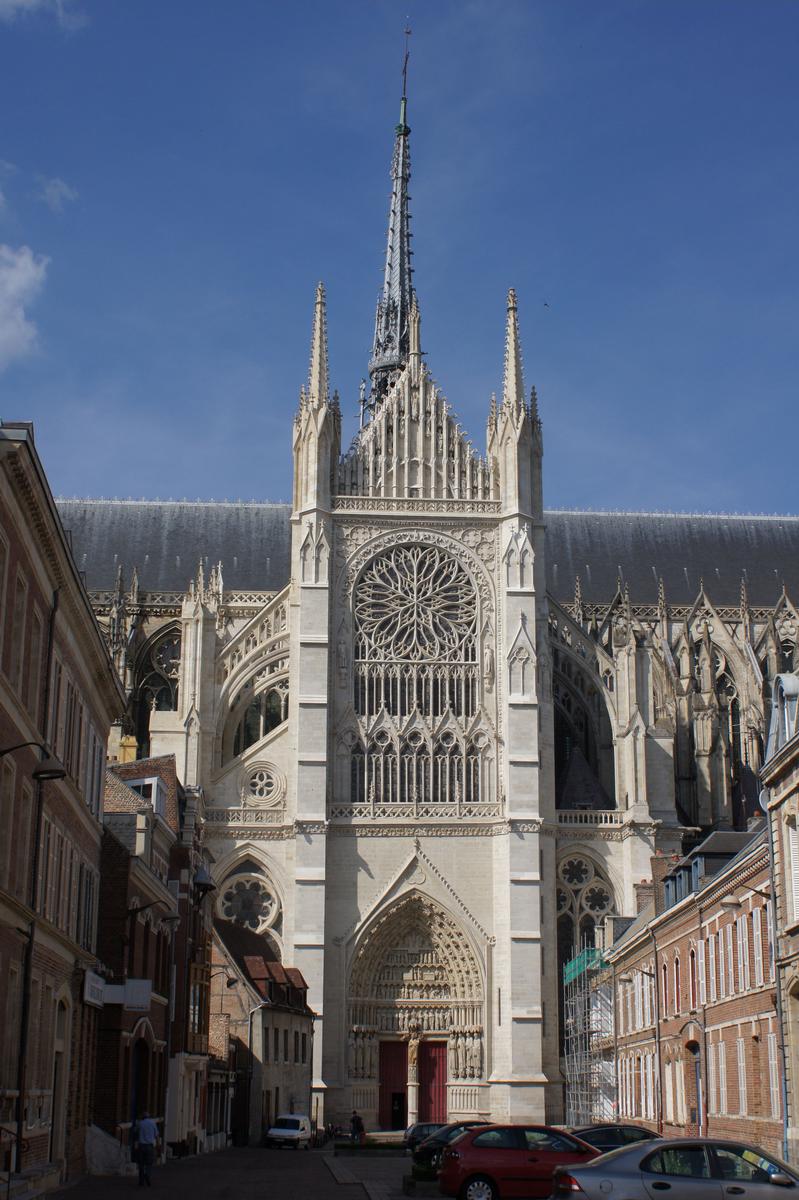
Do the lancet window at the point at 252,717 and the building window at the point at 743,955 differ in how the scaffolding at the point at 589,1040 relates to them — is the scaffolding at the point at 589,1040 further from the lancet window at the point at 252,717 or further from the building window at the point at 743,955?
the building window at the point at 743,955

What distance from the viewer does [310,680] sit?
166ft

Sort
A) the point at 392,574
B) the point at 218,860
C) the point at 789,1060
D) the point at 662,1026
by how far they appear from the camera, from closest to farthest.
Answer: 1. the point at 789,1060
2. the point at 662,1026
3. the point at 218,860
4. the point at 392,574

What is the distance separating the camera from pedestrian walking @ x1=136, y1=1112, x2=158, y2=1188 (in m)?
23.8

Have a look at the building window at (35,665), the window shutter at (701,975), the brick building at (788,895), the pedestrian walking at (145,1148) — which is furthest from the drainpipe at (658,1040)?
the building window at (35,665)

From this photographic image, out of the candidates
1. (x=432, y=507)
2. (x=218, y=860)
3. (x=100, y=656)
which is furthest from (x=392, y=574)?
(x=100, y=656)

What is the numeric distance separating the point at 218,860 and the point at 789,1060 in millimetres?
27381

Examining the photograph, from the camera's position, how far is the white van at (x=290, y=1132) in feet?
132

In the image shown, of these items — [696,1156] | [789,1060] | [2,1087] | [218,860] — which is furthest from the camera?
[218,860]

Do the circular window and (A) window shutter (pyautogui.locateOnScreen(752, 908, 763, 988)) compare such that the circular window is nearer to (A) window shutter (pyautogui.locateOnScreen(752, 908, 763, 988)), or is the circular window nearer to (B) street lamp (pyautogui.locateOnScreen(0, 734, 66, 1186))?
(A) window shutter (pyautogui.locateOnScreen(752, 908, 763, 988))

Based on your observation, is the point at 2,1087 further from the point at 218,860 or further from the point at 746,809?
the point at 746,809

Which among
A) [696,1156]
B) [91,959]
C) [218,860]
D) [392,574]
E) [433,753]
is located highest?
[392,574]

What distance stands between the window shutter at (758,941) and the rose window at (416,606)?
81.9 ft

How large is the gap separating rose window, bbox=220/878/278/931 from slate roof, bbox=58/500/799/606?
16.4 meters

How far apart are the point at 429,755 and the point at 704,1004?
20.8 m
